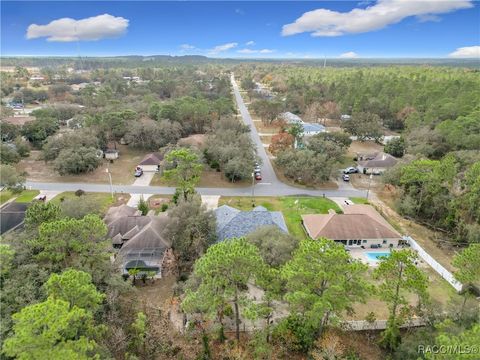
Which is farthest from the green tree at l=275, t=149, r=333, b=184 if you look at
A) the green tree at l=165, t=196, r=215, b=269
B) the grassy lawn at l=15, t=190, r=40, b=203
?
the grassy lawn at l=15, t=190, r=40, b=203

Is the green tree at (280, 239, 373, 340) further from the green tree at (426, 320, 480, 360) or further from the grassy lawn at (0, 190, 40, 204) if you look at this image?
the grassy lawn at (0, 190, 40, 204)

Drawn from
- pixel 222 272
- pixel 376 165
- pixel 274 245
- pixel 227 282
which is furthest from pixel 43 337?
pixel 376 165

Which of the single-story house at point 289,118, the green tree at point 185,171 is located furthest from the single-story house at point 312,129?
the green tree at point 185,171

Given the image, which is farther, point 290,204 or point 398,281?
point 290,204

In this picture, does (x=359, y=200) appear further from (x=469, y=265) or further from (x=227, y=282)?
(x=227, y=282)

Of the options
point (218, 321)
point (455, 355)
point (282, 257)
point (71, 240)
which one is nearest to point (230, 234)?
point (282, 257)

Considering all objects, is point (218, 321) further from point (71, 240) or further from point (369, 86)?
point (369, 86)
